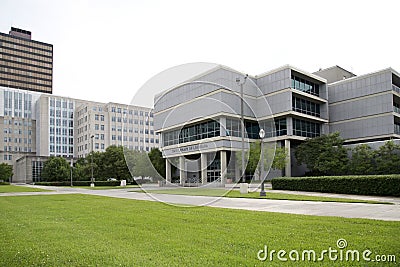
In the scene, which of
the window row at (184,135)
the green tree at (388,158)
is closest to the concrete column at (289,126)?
the green tree at (388,158)

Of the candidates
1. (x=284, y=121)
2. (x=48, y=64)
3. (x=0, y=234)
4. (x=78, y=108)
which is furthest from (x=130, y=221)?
(x=48, y=64)

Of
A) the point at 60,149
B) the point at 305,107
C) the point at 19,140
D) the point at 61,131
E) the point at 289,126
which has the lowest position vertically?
the point at 60,149

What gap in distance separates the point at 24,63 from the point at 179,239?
189 m

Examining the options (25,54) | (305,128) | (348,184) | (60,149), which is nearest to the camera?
(348,184)

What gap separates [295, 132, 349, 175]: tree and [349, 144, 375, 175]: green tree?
1.30 meters

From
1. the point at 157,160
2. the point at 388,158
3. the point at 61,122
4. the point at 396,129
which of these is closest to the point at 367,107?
the point at 396,129

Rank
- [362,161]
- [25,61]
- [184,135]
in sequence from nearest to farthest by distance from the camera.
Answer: [184,135] → [362,161] → [25,61]

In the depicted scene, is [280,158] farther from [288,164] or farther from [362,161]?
[362,161]

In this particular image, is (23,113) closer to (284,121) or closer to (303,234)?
(284,121)

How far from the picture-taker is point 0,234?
10609 millimetres

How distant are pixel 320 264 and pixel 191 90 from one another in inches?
356

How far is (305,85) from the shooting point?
211 feet

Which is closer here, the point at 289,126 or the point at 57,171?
the point at 289,126

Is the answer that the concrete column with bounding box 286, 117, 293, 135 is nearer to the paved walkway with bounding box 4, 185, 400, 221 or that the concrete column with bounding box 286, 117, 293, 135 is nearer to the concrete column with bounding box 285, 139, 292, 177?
the concrete column with bounding box 285, 139, 292, 177
